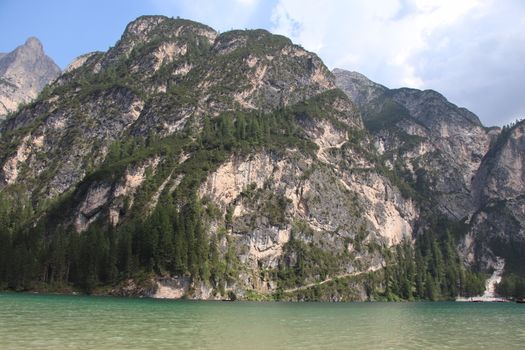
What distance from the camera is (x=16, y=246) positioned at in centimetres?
14050

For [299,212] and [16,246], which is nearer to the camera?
[16,246]

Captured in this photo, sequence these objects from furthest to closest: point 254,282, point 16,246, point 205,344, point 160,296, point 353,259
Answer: point 353,259 → point 254,282 → point 16,246 → point 160,296 → point 205,344

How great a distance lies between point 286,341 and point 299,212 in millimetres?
158816

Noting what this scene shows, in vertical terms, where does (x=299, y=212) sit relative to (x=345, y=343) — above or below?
above

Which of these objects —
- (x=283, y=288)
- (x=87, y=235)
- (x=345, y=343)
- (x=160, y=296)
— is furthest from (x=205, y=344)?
(x=283, y=288)

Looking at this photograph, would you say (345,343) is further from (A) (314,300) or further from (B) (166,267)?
(A) (314,300)

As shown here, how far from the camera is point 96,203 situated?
17588 cm

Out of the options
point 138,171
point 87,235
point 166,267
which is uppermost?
point 138,171

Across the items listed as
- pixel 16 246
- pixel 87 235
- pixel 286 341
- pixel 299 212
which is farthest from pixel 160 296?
pixel 286 341

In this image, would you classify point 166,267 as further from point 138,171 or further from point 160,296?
point 138,171

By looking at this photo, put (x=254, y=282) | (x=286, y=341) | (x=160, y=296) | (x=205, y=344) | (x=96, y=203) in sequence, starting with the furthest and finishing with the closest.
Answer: (x=96, y=203), (x=254, y=282), (x=160, y=296), (x=286, y=341), (x=205, y=344)

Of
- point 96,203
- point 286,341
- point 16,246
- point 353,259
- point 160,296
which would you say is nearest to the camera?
point 286,341

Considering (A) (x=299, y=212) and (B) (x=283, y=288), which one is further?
(A) (x=299, y=212)

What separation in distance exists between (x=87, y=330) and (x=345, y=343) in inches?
882
